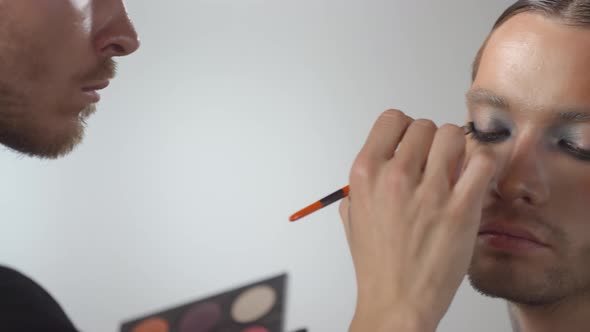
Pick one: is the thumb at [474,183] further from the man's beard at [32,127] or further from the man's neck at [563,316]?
the man's beard at [32,127]

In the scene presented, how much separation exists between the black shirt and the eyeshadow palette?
0.31ft

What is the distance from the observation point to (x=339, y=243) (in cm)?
197

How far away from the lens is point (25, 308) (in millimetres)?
536

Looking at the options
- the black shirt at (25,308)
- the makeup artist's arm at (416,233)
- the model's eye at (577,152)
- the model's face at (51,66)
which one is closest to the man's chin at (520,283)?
the model's eye at (577,152)

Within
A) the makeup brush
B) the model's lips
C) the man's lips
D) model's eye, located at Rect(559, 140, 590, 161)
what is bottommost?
the man's lips

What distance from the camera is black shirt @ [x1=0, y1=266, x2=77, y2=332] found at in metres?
0.51

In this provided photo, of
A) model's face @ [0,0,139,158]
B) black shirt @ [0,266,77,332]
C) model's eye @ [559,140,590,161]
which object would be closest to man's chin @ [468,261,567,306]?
model's eye @ [559,140,590,161]

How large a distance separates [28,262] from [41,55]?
5.52ft

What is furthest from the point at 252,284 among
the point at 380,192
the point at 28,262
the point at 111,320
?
the point at 28,262

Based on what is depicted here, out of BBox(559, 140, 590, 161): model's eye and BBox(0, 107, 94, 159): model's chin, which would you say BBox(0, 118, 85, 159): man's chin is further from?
BBox(559, 140, 590, 161): model's eye

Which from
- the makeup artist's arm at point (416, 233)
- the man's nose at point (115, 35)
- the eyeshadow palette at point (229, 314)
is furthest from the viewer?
the man's nose at point (115, 35)

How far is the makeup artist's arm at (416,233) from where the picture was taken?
49cm

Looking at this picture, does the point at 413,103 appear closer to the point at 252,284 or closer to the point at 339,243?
the point at 339,243

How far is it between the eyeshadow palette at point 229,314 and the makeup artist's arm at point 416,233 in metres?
0.15
